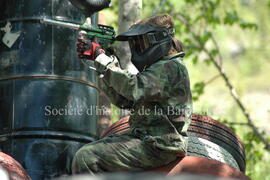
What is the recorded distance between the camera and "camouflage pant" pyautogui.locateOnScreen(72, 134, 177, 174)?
6.99m

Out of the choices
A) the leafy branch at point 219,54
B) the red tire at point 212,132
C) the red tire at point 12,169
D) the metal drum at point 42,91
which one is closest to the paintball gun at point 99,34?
the red tire at point 212,132

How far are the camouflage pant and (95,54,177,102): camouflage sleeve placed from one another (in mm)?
452

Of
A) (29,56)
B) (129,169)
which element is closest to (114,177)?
(129,169)

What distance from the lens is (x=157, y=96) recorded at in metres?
7.06

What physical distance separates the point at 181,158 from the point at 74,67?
7.32ft

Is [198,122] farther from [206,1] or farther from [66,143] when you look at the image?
[206,1]

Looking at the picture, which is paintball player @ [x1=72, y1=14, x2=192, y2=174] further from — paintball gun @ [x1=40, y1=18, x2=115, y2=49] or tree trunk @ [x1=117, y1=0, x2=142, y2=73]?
tree trunk @ [x1=117, y1=0, x2=142, y2=73]

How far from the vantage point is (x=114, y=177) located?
14.1 feet

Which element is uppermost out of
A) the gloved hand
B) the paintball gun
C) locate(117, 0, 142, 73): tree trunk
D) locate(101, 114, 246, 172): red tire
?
locate(117, 0, 142, 73): tree trunk

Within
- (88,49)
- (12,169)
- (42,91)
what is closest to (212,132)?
(88,49)

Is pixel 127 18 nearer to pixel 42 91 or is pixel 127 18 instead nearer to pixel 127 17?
pixel 127 17

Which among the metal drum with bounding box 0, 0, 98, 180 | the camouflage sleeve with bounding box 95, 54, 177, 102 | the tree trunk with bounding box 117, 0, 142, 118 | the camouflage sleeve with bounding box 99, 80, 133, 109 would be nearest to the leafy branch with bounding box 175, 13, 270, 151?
the tree trunk with bounding box 117, 0, 142, 118

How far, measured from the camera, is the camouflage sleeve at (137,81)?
6945 mm

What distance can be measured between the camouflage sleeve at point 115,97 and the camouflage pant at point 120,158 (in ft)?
1.71
